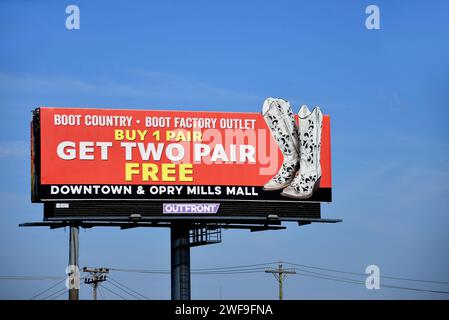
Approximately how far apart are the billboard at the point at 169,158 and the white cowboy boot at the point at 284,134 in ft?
0.14

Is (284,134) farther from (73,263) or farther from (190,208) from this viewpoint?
(73,263)

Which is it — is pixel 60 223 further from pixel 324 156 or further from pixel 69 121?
pixel 324 156

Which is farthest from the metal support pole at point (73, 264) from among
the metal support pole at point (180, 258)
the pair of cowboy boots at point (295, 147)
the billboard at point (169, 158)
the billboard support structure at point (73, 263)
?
the pair of cowboy boots at point (295, 147)

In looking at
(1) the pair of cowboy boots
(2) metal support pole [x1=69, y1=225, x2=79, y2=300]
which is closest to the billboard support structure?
(2) metal support pole [x1=69, y1=225, x2=79, y2=300]

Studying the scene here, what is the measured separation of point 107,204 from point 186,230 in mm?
3855

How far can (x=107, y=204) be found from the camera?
4084 cm

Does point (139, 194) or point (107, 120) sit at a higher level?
point (107, 120)

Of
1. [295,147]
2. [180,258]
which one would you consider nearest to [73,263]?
[180,258]

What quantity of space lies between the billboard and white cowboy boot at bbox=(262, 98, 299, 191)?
41 mm

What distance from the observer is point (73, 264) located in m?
40.9

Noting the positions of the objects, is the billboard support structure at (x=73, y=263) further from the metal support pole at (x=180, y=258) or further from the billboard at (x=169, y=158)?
the metal support pole at (x=180, y=258)

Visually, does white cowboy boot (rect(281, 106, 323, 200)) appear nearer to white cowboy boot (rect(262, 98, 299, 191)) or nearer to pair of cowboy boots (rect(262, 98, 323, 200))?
pair of cowboy boots (rect(262, 98, 323, 200))

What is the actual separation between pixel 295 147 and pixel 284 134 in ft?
2.34
